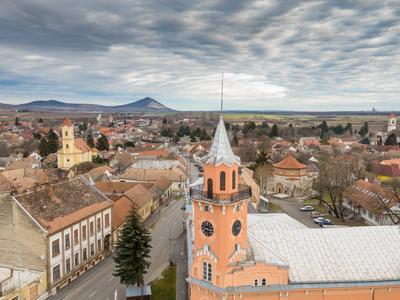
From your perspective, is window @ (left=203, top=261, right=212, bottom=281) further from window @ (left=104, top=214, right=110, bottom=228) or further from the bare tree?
the bare tree

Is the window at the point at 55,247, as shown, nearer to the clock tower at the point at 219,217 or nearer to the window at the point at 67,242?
the window at the point at 67,242

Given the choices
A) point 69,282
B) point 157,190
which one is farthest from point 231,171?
point 157,190

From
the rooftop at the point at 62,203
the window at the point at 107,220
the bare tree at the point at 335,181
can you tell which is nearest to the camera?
the rooftop at the point at 62,203

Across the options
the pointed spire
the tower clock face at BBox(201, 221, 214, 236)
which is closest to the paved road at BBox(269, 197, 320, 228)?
the tower clock face at BBox(201, 221, 214, 236)

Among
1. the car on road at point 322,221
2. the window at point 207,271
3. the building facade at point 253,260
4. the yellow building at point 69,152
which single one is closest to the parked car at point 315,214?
the car on road at point 322,221

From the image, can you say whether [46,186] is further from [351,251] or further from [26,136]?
[26,136]

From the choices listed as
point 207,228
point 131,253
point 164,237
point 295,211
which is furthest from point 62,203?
point 295,211
